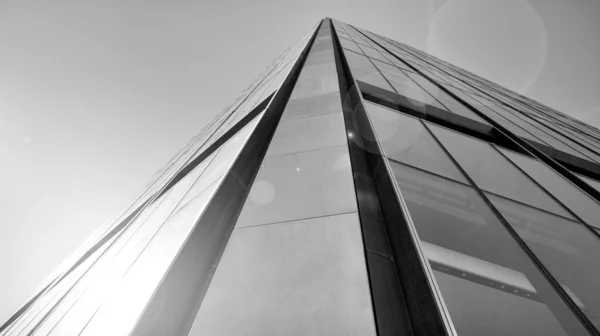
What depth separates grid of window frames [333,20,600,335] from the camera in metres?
3.07

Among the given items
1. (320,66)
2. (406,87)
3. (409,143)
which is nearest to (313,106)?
(409,143)

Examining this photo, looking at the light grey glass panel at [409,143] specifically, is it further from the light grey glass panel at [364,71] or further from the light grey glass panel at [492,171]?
the light grey glass panel at [364,71]

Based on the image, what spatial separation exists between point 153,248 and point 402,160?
3.87 metres

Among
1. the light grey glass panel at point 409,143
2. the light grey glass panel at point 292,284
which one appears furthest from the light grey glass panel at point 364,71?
the light grey glass panel at point 292,284

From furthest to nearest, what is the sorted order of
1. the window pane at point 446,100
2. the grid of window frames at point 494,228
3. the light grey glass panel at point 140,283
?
the window pane at point 446,100
the grid of window frames at point 494,228
the light grey glass panel at point 140,283

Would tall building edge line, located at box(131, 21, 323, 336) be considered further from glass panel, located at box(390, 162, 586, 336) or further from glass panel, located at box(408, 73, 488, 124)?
glass panel, located at box(408, 73, 488, 124)

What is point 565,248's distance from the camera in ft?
13.0

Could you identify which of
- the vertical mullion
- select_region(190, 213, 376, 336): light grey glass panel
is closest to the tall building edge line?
select_region(190, 213, 376, 336): light grey glass panel

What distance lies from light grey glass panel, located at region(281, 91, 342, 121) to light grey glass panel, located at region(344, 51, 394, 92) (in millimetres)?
2043

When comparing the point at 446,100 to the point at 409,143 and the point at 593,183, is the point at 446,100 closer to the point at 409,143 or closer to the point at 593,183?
the point at 593,183

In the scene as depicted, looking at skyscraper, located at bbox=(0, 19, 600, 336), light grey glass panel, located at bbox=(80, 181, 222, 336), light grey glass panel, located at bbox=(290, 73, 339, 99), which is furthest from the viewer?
light grey glass panel, located at bbox=(290, 73, 339, 99)

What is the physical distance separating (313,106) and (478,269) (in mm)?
3740

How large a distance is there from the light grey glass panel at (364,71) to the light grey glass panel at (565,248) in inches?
170

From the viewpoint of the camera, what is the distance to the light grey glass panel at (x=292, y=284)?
2143mm
